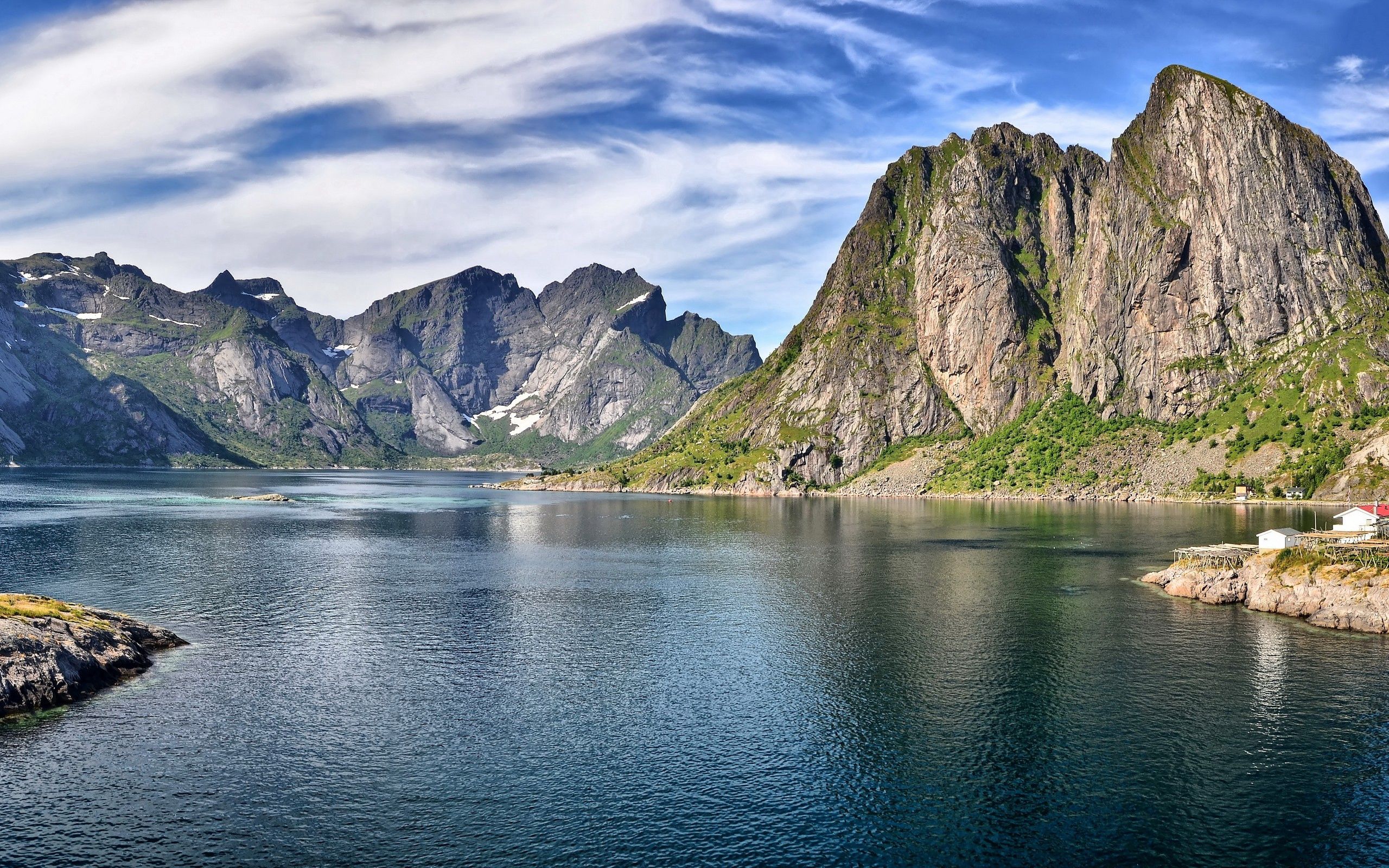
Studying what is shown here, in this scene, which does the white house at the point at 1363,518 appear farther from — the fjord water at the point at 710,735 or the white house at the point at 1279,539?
the fjord water at the point at 710,735

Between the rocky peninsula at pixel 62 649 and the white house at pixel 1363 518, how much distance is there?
17211 centimetres

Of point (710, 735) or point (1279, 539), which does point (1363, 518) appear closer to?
point (1279, 539)

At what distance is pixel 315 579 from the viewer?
13450 centimetres

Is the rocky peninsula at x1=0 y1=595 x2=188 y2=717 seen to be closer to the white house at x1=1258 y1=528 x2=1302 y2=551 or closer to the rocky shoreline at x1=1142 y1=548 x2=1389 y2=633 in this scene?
the rocky shoreline at x1=1142 y1=548 x2=1389 y2=633

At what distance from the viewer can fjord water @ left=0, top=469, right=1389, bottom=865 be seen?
49781 mm

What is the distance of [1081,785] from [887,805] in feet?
44.7

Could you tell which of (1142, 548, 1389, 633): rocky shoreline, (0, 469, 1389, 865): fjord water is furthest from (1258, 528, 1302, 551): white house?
(0, 469, 1389, 865): fjord water

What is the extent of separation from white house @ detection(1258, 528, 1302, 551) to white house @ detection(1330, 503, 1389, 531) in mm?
20832

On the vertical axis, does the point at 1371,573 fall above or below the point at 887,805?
above

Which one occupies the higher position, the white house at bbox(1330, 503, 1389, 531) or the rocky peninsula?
the white house at bbox(1330, 503, 1389, 531)

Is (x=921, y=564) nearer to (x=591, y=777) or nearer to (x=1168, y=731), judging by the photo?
(x=1168, y=731)

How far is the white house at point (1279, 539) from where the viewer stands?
128m

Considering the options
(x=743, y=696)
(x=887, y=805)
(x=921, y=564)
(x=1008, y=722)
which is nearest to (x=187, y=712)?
(x=743, y=696)

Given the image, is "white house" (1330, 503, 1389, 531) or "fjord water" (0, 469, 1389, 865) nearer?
"fjord water" (0, 469, 1389, 865)
